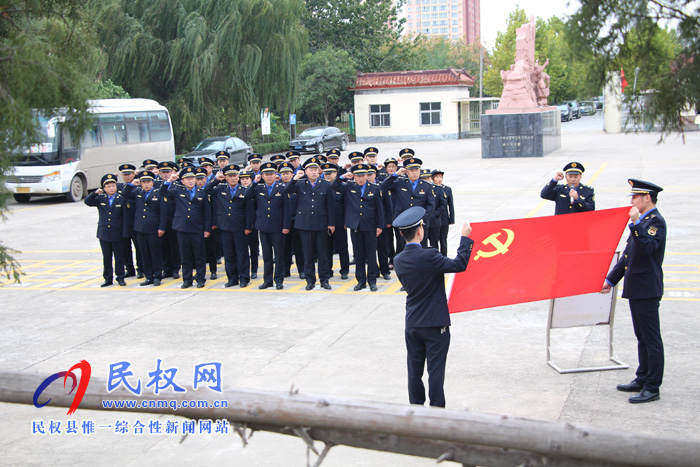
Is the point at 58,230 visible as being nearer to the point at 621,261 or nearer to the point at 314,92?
the point at 621,261

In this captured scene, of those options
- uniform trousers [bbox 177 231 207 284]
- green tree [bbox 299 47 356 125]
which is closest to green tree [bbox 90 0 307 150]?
green tree [bbox 299 47 356 125]

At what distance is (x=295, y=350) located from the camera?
24.7 ft

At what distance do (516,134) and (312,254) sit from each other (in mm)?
21169

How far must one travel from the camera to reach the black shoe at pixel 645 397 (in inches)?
229

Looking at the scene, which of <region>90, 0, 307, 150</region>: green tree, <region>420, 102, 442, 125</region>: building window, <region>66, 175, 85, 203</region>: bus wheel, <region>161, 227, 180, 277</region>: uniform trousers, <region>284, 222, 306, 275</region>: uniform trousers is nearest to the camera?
<region>284, 222, 306, 275</region>: uniform trousers

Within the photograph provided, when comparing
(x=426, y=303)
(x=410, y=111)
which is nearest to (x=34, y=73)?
(x=426, y=303)

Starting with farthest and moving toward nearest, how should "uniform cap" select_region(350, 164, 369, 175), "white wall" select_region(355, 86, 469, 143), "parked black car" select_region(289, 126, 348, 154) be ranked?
"white wall" select_region(355, 86, 469, 143)
"parked black car" select_region(289, 126, 348, 154)
"uniform cap" select_region(350, 164, 369, 175)

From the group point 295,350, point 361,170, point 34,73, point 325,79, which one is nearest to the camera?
point 34,73

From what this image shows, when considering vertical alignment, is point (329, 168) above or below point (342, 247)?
above

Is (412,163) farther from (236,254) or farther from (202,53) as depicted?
(202,53)

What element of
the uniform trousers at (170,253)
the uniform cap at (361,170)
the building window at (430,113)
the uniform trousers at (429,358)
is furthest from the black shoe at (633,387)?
the building window at (430,113)

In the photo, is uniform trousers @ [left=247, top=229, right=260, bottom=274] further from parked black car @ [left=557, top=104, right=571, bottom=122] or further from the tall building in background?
the tall building in background

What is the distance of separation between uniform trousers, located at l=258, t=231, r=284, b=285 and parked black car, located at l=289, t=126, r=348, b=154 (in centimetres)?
2638

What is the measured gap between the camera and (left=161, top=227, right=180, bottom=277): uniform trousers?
37.8ft
